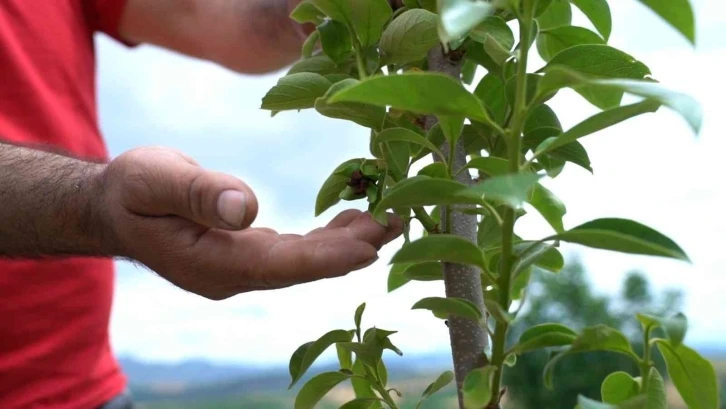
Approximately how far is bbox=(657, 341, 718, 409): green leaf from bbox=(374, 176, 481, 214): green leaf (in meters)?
0.17

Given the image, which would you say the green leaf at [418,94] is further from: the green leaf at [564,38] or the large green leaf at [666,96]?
the green leaf at [564,38]

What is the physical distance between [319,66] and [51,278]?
731 millimetres

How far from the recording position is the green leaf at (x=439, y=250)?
388mm

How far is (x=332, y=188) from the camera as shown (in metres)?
0.56

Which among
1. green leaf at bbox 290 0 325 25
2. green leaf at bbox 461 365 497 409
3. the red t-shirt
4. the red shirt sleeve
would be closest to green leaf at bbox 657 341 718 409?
green leaf at bbox 461 365 497 409

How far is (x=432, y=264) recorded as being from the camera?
54 cm

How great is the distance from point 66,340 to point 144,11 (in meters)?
0.74

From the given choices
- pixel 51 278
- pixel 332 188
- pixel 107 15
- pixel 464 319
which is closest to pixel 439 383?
pixel 464 319

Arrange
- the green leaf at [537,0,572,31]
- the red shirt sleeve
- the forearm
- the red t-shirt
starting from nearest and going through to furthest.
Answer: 1. the green leaf at [537,0,572,31]
2. the forearm
3. the red t-shirt
4. the red shirt sleeve

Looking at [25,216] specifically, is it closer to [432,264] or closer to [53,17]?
[432,264]

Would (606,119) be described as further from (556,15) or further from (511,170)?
(556,15)

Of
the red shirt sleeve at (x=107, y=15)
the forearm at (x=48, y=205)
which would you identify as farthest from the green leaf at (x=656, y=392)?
the red shirt sleeve at (x=107, y=15)

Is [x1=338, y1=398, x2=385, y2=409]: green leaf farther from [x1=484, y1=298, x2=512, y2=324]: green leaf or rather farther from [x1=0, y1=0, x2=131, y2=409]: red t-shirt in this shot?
[x1=0, y1=0, x2=131, y2=409]: red t-shirt

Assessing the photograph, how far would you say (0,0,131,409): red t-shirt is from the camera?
1.07 meters
